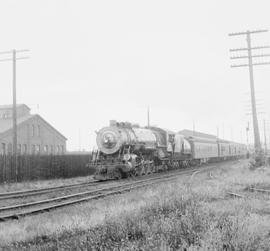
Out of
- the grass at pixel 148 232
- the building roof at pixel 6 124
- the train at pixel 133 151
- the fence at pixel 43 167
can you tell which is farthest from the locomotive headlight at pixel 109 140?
the building roof at pixel 6 124

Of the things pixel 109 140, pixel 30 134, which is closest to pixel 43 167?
pixel 109 140

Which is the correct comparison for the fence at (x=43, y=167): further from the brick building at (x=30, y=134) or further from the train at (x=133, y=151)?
the brick building at (x=30, y=134)

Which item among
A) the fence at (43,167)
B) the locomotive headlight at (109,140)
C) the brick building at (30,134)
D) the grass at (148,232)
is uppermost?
A: the brick building at (30,134)

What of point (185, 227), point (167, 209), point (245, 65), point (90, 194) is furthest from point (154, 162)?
point (185, 227)

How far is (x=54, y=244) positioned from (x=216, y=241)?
261 cm

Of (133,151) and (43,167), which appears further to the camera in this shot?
(43,167)

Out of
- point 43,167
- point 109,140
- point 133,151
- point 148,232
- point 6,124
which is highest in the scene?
point 6,124

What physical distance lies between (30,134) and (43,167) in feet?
96.5

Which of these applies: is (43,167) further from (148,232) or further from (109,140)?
(148,232)

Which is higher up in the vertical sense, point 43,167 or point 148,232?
point 43,167

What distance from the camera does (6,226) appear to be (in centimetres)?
795

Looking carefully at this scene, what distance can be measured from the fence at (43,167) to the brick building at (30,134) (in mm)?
19779

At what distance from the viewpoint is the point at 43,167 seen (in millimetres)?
24672

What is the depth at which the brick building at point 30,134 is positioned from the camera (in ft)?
158
